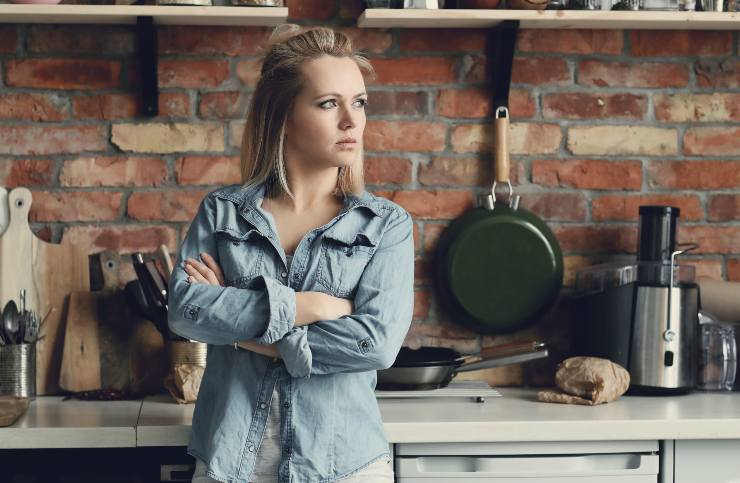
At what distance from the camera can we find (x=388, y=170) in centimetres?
243

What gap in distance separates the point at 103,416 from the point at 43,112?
787 millimetres

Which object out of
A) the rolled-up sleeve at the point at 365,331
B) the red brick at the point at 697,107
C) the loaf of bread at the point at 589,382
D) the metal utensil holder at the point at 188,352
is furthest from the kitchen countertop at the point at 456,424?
the red brick at the point at 697,107

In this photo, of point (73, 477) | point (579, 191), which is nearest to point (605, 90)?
point (579, 191)

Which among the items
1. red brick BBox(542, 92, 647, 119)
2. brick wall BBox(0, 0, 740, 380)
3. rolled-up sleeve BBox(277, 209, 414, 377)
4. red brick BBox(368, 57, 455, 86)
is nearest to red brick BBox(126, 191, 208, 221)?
brick wall BBox(0, 0, 740, 380)

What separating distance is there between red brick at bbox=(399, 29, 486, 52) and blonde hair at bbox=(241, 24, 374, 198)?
0.57 meters

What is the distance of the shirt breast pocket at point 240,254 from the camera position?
174cm

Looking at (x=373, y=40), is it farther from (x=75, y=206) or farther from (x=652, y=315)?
(x=652, y=315)

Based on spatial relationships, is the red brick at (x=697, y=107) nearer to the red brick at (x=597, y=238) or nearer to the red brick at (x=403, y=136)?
the red brick at (x=597, y=238)

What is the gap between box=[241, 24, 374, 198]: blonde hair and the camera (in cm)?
179

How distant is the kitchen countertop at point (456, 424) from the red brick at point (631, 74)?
0.82m

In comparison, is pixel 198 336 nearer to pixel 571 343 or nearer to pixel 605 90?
pixel 571 343

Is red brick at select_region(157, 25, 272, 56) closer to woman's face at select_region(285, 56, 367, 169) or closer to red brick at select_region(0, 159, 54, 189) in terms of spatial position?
red brick at select_region(0, 159, 54, 189)

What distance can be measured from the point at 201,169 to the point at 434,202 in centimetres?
57

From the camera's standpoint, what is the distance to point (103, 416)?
2004 millimetres
